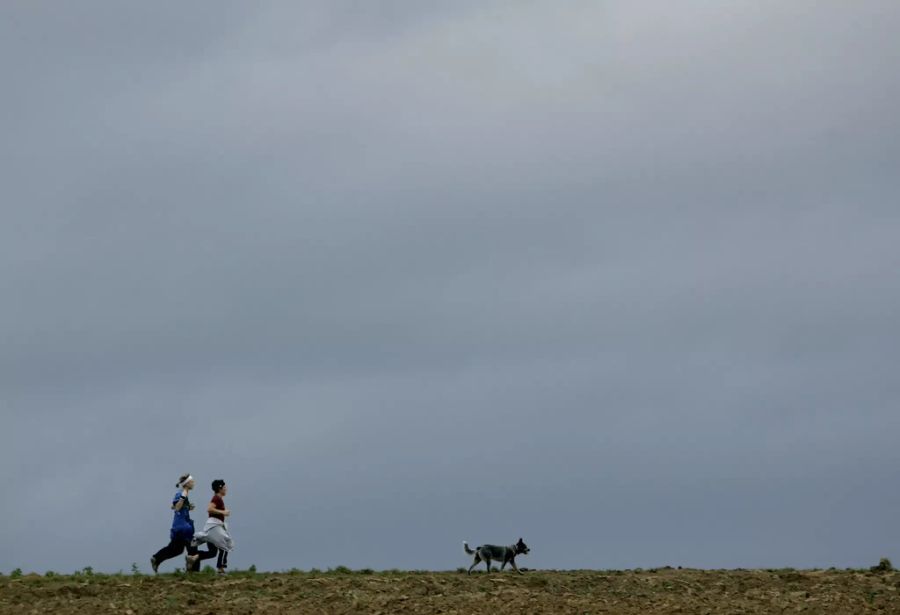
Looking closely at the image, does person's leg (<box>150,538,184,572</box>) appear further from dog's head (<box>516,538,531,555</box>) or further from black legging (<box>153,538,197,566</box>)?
dog's head (<box>516,538,531,555</box>)

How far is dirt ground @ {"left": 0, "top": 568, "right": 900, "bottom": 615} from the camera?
2742cm

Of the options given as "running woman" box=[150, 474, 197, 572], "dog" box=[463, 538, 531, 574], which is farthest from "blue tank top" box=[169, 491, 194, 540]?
"dog" box=[463, 538, 531, 574]

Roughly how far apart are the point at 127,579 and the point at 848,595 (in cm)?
1666

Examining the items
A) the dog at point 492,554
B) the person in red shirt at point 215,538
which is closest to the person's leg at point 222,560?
the person in red shirt at point 215,538

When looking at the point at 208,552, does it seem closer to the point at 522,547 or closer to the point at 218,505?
the point at 218,505

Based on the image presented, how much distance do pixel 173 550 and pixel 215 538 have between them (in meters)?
1.03

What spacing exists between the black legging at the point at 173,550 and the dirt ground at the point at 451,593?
50 cm

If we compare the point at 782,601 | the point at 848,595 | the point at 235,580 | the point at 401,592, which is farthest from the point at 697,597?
the point at 235,580

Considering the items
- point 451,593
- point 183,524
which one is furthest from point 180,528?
point 451,593

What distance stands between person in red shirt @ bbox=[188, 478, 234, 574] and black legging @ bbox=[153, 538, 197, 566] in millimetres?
124

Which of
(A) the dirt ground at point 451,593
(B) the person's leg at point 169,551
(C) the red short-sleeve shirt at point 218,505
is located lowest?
(A) the dirt ground at point 451,593

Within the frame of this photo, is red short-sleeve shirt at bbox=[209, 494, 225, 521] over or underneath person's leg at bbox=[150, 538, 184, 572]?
over

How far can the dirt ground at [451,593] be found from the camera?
2742 centimetres

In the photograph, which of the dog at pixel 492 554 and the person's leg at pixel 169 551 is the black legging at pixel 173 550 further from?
the dog at pixel 492 554
